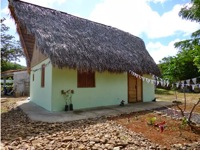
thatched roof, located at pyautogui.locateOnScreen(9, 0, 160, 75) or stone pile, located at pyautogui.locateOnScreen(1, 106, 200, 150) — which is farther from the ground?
thatched roof, located at pyautogui.locateOnScreen(9, 0, 160, 75)

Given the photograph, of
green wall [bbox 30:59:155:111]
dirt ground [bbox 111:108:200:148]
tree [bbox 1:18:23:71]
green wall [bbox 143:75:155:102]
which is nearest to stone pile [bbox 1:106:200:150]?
dirt ground [bbox 111:108:200:148]

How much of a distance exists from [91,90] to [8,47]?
777 inches

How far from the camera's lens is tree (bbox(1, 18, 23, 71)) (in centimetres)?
2283

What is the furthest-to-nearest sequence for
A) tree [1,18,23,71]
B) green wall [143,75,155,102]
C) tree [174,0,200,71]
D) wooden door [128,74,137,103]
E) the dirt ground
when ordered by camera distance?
tree [1,18,23,71] → green wall [143,75,155,102] → wooden door [128,74,137,103] → tree [174,0,200,71] → the dirt ground

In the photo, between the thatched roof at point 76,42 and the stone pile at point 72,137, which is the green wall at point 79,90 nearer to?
the thatched roof at point 76,42

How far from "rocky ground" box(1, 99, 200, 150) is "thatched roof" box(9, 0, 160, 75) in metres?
2.84

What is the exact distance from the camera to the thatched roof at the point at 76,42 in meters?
7.79

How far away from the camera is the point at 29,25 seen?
810cm

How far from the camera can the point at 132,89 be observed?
10.9 m

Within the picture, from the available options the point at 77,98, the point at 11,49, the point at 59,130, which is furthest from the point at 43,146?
the point at 11,49

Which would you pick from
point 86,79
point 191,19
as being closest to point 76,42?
point 86,79

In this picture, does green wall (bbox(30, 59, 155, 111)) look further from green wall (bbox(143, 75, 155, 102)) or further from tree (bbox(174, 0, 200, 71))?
tree (bbox(174, 0, 200, 71))

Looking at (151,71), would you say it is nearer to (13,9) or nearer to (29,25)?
(29,25)

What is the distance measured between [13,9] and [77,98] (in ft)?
17.8
